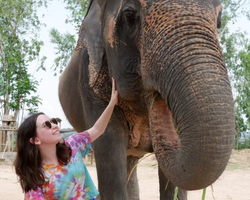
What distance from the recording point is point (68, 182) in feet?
8.68

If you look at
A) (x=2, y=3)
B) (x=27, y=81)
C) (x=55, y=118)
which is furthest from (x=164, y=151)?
(x=2, y=3)

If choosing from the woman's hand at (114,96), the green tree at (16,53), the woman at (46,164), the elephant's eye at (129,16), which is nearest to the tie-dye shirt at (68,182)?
the woman at (46,164)

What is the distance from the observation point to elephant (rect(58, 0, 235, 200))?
6.71 ft

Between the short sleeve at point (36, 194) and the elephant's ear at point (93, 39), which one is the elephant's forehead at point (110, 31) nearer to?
the elephant's ear at point (93, 39)

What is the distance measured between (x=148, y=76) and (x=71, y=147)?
770 millimetres

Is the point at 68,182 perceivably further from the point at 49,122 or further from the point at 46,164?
the point at 49,122

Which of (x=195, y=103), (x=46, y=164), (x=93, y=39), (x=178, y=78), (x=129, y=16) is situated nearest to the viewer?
(x=195, y=103)

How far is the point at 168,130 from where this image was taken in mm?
Answer: 2576

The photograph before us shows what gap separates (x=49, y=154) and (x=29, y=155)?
14cm

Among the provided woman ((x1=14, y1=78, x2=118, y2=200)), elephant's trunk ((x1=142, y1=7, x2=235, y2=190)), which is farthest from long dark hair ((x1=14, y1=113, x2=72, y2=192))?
elephant's trunk ((x1=142, y1=7, x2=235, y2=190))

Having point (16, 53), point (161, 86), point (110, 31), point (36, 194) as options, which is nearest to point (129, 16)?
point (110, 31)

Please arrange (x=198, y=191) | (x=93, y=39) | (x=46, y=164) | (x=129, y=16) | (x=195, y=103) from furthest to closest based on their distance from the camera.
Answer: (x=198, y=191) < (x=93, y=39) < (x=129, y=16) < (x=46, y=164) < (x=195, y=103)

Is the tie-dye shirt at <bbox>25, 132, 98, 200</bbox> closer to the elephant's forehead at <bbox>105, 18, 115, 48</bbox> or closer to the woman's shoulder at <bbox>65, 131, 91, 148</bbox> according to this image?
the woman's shoulder at <bbox>65, 131, 91, 148</bbox>

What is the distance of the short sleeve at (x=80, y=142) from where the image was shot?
292cm
